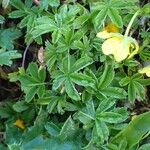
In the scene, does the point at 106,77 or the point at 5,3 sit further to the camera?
the point at 5,3

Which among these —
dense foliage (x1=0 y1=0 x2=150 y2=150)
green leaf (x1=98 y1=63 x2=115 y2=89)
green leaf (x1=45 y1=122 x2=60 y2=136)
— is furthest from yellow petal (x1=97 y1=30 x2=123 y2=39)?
green leaf (x1=45 y1=122 x2=60 y2=136)

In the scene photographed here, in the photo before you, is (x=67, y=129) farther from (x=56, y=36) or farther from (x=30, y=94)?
(x=56, y=36)

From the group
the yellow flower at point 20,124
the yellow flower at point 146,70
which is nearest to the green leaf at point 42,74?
the yellow flower at point 20,124

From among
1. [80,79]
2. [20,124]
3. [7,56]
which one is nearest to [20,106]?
[20,124]

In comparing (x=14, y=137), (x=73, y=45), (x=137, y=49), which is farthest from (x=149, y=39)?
(x=14, y=137)

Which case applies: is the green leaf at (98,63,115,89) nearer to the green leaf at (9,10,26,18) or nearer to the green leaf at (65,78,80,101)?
the green leaf at (65,78,80,101)

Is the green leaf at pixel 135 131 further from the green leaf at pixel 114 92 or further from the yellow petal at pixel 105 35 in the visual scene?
the yellow petal at pixel 105 35

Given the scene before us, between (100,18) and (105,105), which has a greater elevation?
(100,18)

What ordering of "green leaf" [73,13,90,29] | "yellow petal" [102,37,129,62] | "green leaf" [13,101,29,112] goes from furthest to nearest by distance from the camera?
1. "green leaf" [13,101,29,112]
2. "green leaf" [73,13,90,29]
3. "yellow petal" [102,37,129,62]
